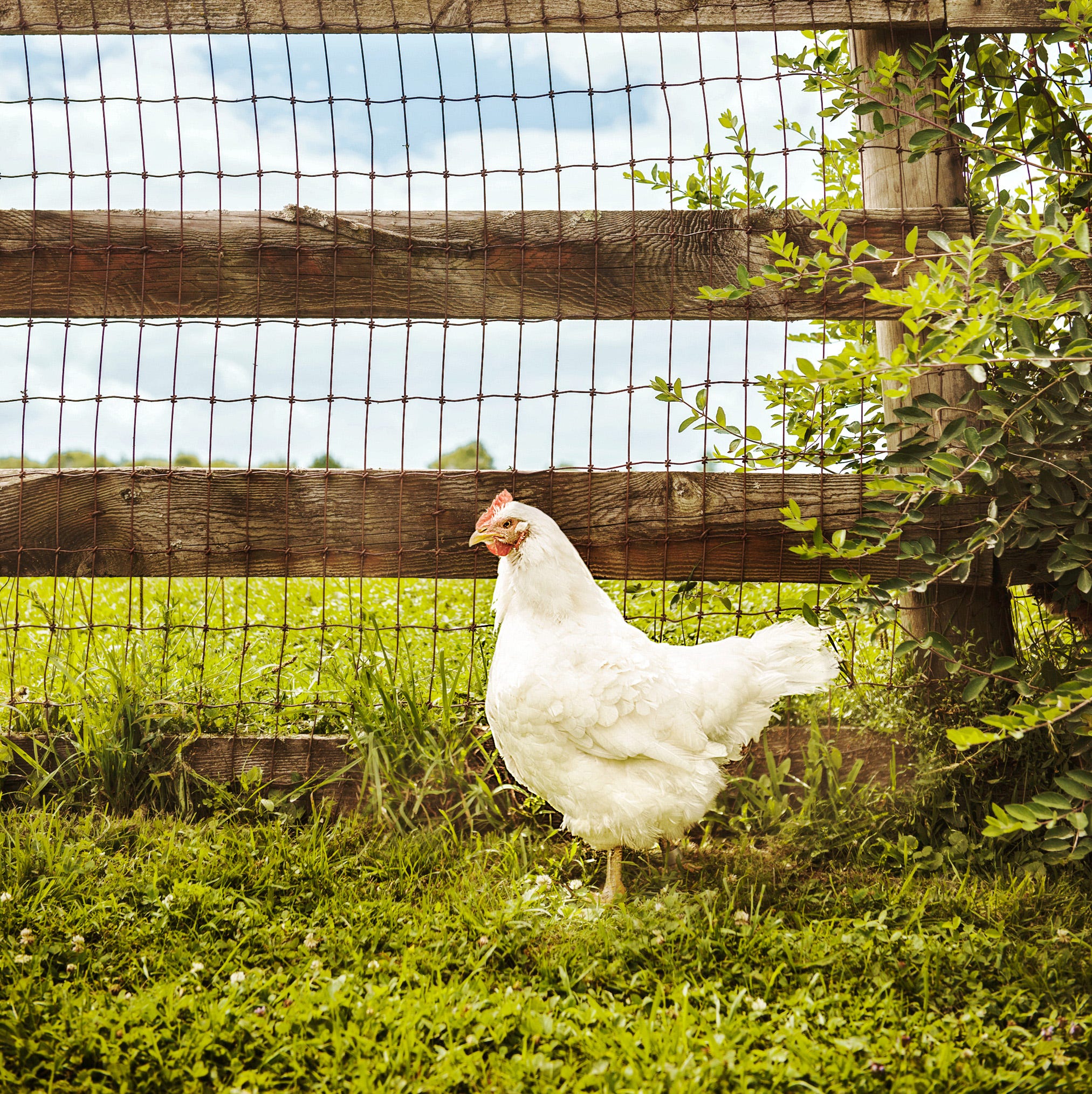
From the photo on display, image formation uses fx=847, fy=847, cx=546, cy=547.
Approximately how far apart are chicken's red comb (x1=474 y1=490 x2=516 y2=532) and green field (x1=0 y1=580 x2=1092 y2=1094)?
568 millimetres

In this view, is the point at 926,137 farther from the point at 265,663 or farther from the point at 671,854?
the point at 265,663

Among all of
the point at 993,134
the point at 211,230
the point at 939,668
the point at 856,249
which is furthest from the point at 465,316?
the point at 939,668

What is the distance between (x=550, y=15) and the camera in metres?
3.30

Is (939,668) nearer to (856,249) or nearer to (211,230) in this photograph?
(856,249)

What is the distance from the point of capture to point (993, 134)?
111 inches

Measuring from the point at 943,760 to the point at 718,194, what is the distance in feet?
8.00

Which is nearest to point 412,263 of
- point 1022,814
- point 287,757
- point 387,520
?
point 387,520

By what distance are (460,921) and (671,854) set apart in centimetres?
78

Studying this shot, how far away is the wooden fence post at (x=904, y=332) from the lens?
3291 millimetres

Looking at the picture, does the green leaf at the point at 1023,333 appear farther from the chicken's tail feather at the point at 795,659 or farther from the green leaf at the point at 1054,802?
the green leaf at the point at 1054,802

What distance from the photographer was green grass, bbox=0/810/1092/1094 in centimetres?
205

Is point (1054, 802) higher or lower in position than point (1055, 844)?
higher

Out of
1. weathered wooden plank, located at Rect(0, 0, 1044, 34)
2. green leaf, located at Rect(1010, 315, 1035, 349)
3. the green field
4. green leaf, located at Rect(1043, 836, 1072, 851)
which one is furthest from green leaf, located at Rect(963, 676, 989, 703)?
weathered wooden plank, located at Rect(0, 0, 1044, 34)

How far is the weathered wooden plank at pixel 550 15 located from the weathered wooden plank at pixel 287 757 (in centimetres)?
276
